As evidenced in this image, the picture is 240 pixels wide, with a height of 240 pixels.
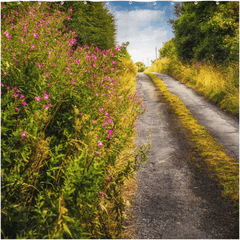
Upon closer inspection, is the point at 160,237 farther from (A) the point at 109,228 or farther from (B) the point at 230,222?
(B) the point at 230,222

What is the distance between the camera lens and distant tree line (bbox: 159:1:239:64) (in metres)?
10.5

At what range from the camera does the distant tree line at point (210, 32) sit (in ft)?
34.3

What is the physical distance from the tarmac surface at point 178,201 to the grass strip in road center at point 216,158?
0.48ft

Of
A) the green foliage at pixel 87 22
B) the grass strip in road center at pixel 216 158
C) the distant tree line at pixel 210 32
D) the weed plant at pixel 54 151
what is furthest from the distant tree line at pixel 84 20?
the distant tree line at pixel 210 32

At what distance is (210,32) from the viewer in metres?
12.5

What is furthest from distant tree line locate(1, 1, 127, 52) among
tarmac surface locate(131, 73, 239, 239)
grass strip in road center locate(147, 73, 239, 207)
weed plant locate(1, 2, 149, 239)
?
tarmac surface locate(131, 73, 239, 239)

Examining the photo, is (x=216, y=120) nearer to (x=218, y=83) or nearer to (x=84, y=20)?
(x=218, y=83)

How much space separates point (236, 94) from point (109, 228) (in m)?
7.40

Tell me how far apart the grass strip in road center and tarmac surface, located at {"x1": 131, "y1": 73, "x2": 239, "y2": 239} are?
Answer: 5.8 inches

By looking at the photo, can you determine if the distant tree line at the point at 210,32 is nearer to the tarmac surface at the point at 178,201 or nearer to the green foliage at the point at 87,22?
the green foliage at the point at 87,22

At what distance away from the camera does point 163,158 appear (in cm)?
428

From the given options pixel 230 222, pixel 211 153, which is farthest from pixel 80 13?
pixel 230 222

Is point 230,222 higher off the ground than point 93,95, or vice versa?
point 93,95

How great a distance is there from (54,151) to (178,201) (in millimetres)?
1976
